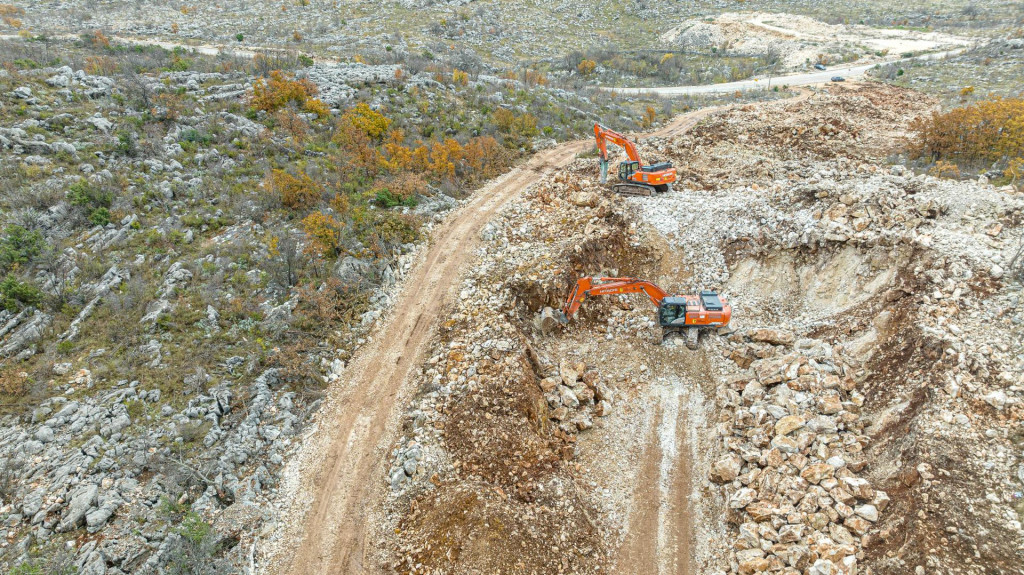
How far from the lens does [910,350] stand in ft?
43.0

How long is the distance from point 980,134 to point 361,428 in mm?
29847

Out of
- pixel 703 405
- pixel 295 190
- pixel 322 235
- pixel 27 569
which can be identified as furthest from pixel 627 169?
pixel 27 569

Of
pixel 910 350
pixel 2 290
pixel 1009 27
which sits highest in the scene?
pixel 1009 27

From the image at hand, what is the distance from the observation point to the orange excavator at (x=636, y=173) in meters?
23.9

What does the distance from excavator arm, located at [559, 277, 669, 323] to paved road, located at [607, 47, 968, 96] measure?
128 ft

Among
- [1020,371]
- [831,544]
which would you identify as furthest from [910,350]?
[831,544]

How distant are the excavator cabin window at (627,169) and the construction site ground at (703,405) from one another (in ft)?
11.4

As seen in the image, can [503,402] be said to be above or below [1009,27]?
below

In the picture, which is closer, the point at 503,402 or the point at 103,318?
the point at 503,402

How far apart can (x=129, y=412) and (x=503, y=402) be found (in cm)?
1049

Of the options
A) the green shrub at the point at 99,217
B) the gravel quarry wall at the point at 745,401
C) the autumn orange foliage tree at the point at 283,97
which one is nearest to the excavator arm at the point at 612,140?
the gravel quarry wall at the point at 745,401

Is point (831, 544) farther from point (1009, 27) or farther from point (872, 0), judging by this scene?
point (872, 0)

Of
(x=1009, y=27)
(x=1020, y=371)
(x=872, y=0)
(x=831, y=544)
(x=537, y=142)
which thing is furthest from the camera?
(x=872, y=0)

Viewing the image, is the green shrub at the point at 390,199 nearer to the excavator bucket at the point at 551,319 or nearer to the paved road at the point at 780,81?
the excavator bucket at the point at 551,319
